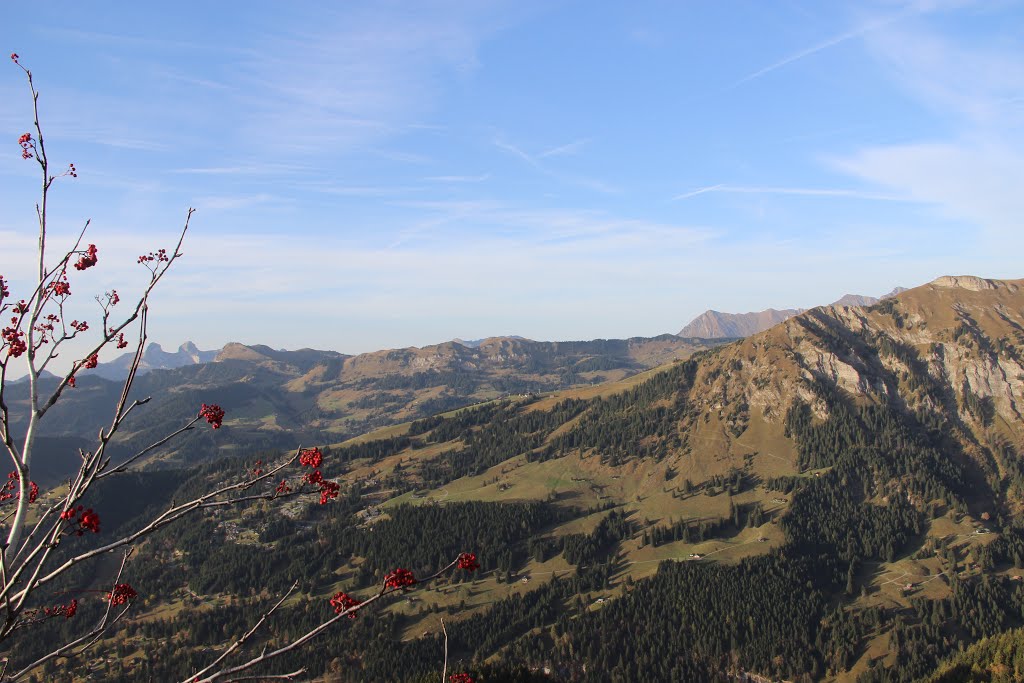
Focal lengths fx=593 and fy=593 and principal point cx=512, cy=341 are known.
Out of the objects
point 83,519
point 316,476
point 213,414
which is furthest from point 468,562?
point 83,519

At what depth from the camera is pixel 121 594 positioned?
49.5ft

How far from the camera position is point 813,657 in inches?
7579

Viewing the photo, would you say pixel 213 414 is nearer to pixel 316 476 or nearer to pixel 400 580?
pixel 316 476

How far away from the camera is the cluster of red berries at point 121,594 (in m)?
14.8

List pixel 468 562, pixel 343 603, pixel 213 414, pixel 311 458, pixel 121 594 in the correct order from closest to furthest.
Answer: pixel 343 603 < pixel 311 458 < pixel 213 414 < pixel 468 562 < pixel 121 594

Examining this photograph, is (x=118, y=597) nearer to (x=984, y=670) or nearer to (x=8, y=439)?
(x=8, y=439)

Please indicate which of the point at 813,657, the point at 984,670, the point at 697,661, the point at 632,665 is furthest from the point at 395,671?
the point at 984,670

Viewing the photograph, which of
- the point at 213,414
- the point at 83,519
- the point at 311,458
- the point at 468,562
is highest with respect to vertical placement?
the point at 213,414

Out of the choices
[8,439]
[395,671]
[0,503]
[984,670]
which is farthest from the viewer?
[395,671]

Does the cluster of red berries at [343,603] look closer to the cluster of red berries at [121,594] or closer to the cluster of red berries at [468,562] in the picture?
the cluster of red berries at [468,562]

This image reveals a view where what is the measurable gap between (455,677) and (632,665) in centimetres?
19899

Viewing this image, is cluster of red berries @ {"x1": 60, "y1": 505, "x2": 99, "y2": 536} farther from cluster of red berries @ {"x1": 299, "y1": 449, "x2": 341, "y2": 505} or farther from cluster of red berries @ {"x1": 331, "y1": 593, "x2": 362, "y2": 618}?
cluster of red berries @ {"x1": 331, "y1": 593, "x2": 362, "y2": 618}

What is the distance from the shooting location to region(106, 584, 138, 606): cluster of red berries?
14.8m

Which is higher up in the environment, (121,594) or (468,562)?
(468,562)
